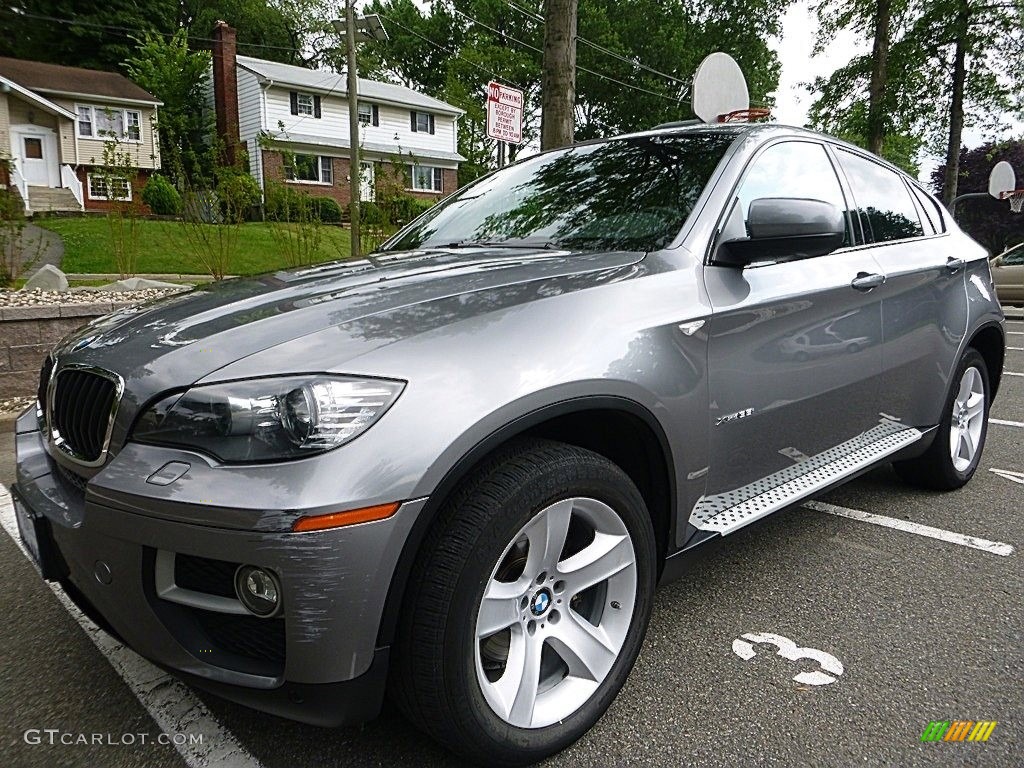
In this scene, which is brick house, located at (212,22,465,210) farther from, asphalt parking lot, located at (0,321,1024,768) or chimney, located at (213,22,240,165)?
asphalt parking lot, located at (0,321,1024,768)

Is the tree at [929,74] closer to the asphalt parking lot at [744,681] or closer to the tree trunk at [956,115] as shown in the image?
the tree trunk at [956,115]

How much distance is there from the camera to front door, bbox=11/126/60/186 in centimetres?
3072

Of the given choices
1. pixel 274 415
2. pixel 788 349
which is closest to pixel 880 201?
pixel 788 349

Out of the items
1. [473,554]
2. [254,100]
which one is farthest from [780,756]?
[254,100]

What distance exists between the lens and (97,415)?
1764mm

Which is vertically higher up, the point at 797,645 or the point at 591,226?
the point at 591,226

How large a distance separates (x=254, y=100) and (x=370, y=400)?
3674 centimetres

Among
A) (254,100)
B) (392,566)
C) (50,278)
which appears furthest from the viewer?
(254,100)

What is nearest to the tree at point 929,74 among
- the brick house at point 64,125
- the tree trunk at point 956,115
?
the tree trunk at point 956,115

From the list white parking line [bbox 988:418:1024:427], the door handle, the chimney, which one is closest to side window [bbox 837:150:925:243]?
the door handle

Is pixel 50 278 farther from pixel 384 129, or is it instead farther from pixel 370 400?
pixel 384 129

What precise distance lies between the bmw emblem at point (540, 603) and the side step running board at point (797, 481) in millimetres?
567

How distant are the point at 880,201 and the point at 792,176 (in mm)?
791

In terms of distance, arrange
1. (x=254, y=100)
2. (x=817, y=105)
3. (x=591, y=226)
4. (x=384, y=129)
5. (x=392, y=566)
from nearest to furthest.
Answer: (x=392, y=566) → (x=591, y=226) → (x=817, y=105) → (x=254, y=100) → (x=384, y=129)
